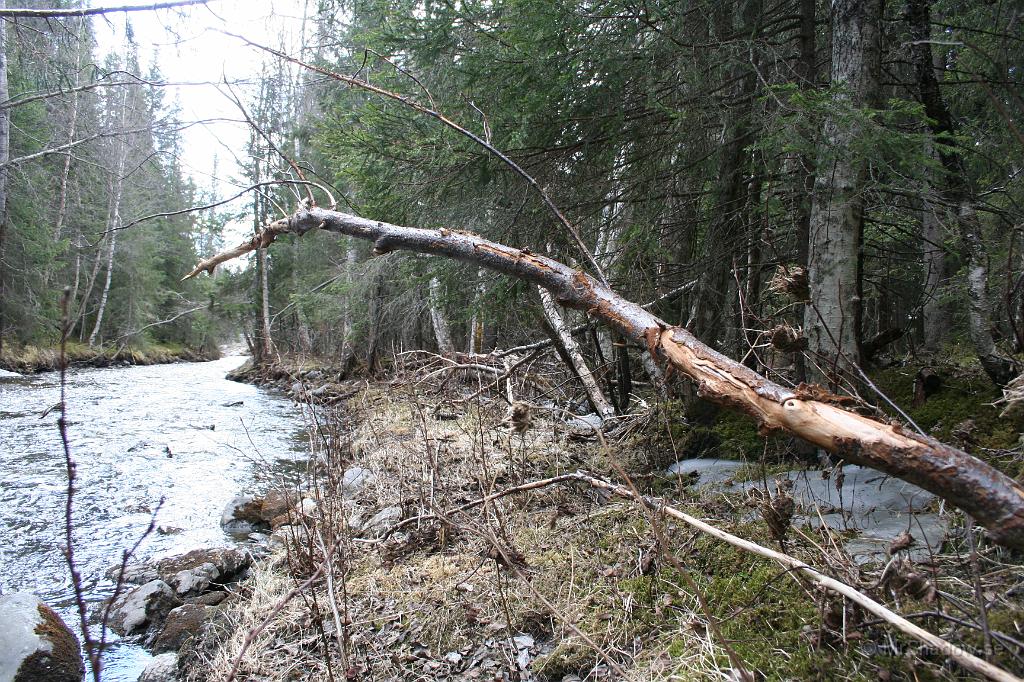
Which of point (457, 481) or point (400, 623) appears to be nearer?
point (400, 623)

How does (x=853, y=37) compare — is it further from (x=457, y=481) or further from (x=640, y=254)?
(x=457, y=481)

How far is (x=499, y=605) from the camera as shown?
3.07m

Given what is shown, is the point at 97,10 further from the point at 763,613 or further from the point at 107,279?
the point at 107,279

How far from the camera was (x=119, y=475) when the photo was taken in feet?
23.6

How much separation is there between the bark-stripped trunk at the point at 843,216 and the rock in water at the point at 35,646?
469 cm

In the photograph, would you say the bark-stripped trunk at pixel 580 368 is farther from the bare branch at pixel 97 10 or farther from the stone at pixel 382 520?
the bare branch at pixel 97 10

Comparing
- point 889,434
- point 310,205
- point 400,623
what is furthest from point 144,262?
point 889,434

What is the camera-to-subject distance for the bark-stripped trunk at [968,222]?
3.36 metres

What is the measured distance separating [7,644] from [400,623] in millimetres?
2320

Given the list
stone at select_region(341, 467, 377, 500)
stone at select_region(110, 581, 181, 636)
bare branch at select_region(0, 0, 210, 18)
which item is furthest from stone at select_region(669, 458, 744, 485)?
bare branch at select_region(0, 0, 210, 18)

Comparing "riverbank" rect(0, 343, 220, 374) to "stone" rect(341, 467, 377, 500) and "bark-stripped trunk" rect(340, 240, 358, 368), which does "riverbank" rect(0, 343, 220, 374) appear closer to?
"bark-stripped trunk" rect(340, 240, 358, 368)

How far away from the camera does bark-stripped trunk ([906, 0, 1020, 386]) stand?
3.36m

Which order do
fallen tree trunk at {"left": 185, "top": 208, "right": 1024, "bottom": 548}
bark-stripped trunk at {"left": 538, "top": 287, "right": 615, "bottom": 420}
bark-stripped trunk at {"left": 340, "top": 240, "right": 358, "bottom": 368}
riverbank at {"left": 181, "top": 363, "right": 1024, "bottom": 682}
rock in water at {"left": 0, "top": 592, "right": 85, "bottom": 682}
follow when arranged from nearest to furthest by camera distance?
fallen tree trunk at {"left": 185, "top": 208, "right": 1024, "bottom": 548}
riverbank at {"left": 181, "top": 363, "right": 1024, "bottom": 682}
rock in water at {"left": 0, "top": 592, "right": 85, "bottom": 682}
bark-stripped trunk at {"left": 538, "top": 287, "right": 615, "bottom": 420}
bark-stripped trunk at {"left": 340, "top": 240, "right": 358, "bottom": 368}

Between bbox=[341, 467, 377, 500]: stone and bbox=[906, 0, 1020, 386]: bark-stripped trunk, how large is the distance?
522 cm
